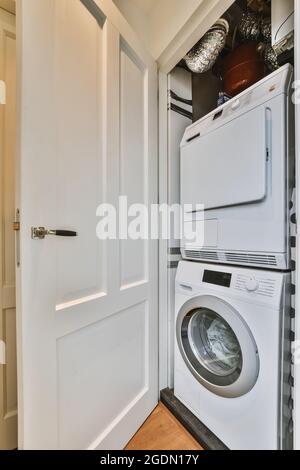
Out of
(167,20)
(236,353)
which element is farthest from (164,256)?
(167,20)

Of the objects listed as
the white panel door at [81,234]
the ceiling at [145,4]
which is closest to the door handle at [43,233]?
the white panel door at [81,234]

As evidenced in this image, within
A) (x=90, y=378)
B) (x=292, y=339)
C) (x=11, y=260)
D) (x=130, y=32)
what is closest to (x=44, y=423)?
(x=90, y=378)

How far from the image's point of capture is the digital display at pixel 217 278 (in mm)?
1006

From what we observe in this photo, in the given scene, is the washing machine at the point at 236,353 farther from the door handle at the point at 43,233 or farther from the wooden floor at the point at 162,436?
the door handle at the point at 43,233

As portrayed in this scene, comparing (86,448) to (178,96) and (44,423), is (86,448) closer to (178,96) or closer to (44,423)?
(44,423)

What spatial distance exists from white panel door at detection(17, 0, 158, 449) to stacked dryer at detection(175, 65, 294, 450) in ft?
0.85

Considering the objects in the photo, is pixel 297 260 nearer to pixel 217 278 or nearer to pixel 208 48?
pixel 217 278

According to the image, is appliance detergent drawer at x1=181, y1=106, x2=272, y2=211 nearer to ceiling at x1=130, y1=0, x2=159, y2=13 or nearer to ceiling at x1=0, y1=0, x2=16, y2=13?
ceiling at x1=130, y1=0, x2=159, y2=13

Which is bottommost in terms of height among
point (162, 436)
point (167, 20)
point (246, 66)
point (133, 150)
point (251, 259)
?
point (162, 436)

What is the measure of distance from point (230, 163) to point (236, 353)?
89cm

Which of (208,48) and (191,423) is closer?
(191,423)

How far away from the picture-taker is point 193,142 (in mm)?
1240

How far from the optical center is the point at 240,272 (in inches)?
38.3
